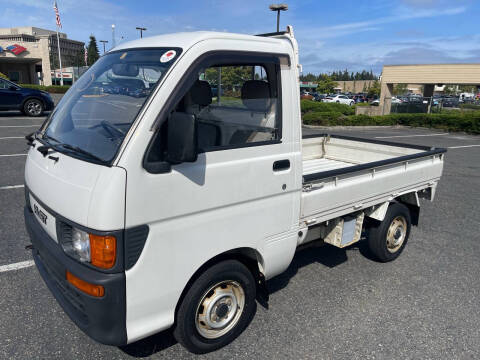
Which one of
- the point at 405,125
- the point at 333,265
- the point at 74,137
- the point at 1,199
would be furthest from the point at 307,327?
the point at 405,125

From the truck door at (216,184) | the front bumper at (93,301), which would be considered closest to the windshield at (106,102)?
the truck door at (216,184)

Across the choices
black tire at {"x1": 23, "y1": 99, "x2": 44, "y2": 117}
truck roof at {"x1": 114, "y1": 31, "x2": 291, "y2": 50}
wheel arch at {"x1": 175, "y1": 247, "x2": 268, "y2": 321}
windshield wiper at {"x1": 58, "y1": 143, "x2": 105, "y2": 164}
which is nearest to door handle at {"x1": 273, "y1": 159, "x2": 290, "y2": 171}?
wheel arch at {"x1": 175, "y1": 247, "x2": 268, "y2": 321}

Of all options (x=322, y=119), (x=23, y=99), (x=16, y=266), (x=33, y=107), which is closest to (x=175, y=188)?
(x=16, y=266)

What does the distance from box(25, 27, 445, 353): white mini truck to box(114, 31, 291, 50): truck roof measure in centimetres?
2

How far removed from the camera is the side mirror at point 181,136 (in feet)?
6.77

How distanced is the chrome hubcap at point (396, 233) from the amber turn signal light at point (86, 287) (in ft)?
11.1

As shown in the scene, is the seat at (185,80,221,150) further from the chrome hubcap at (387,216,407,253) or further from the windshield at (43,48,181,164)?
the chrome hubcap at (387,216,407,253)

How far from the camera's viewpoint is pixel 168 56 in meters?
2.41

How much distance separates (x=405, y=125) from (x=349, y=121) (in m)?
4.22

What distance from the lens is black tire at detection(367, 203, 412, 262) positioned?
14.0 feet

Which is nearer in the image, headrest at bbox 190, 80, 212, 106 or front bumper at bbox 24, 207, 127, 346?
front bumper at bbox 24, 207, 127, 346

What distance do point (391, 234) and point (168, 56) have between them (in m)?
3.37

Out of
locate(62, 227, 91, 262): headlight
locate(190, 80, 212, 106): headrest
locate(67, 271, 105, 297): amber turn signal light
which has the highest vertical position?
locate(190, 80, 212, 106): headrest

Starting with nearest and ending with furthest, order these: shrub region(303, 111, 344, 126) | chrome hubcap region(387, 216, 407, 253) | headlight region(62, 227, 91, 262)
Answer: headlight region(62, 227, 91, 262)
chrome hubcap region(387, 216, 407, 253)
shrub region(303, 111, 344, 126)
